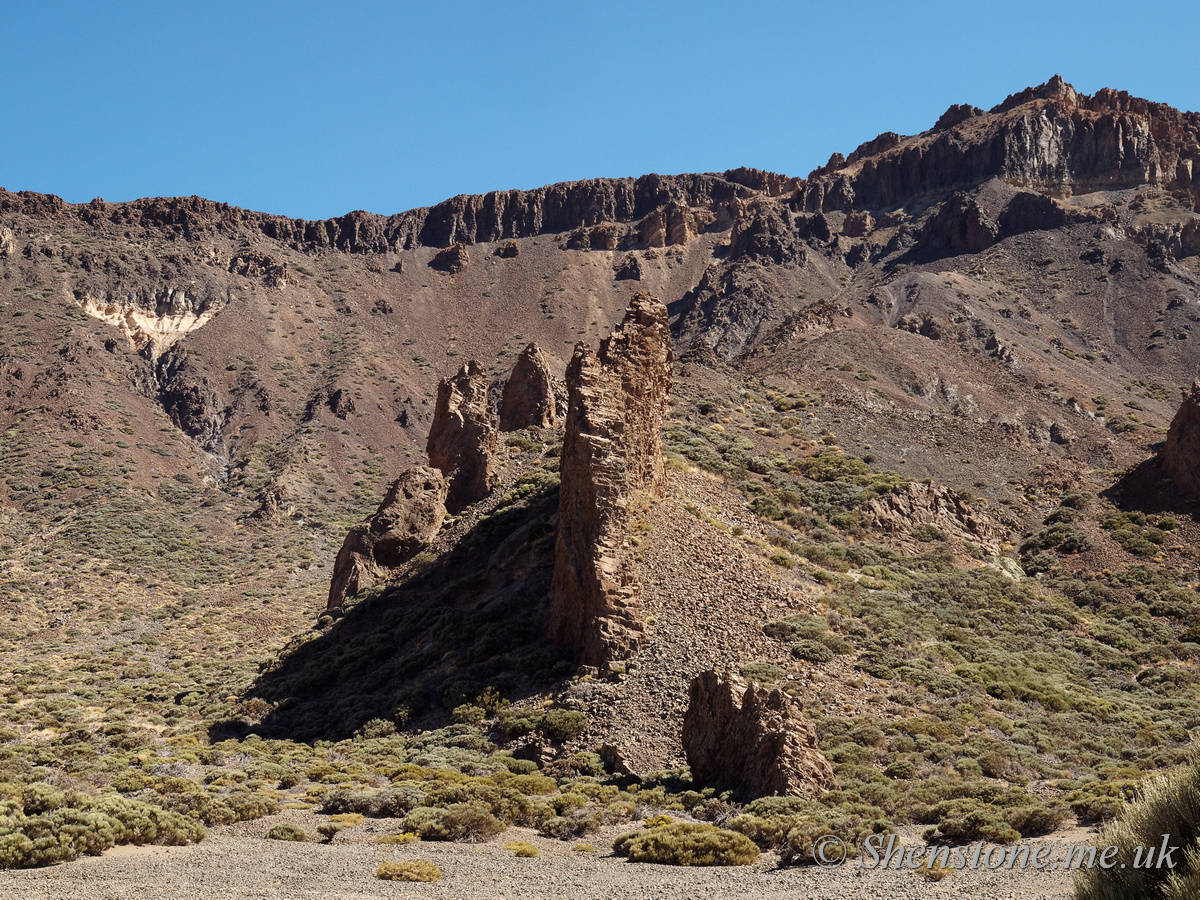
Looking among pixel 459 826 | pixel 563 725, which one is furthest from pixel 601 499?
pixel 459 826

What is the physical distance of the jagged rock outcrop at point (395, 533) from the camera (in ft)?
137

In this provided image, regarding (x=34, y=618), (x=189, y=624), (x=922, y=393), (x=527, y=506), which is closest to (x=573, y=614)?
(x=527, y=506)

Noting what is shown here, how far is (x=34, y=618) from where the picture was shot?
52906mm

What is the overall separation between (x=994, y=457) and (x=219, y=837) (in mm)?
48314

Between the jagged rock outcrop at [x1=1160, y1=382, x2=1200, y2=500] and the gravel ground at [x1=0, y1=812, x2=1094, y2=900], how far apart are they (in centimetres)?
3867

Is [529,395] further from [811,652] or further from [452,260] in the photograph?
[452,260]

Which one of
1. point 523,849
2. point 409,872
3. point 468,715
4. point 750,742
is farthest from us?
point 468,715

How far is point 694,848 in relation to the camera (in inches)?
653

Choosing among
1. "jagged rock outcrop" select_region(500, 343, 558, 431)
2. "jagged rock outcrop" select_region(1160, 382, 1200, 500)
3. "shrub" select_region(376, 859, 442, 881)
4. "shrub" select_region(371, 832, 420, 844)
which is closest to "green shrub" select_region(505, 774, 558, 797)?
"shrub" select_region(371, 832, 420, 844)

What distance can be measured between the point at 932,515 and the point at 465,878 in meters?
33.9

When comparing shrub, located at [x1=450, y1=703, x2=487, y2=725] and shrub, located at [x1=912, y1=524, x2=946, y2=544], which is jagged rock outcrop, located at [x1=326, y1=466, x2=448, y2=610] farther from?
shrub, located at [x1=912, y1=524, x2=946, y2=544]

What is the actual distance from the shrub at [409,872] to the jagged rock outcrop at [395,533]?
26670mm

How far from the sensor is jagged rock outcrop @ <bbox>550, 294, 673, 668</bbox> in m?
26.5

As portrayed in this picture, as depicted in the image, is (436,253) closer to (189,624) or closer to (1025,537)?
(189,624)
